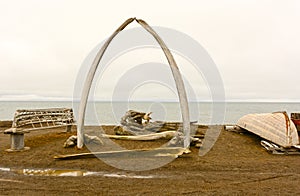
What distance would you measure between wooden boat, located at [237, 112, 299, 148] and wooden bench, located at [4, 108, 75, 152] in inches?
330

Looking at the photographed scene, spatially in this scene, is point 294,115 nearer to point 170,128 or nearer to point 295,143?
point 295,143

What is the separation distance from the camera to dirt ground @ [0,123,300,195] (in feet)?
19.4

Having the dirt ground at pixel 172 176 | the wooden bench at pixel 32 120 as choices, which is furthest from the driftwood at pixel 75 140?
the wooden bench at pixel 32 120

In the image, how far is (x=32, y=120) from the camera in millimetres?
11875

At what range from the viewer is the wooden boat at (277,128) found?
1042 cm

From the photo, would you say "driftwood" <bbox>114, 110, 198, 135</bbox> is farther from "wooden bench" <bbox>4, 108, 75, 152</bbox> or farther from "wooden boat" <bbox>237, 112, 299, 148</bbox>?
"wooden boat" <bbox>237, 112, 299, 148</bbox>

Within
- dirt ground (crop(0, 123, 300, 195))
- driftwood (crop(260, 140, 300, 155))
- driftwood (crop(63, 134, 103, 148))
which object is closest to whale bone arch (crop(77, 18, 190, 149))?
driftwood (crop(63, 134, 103, 148))

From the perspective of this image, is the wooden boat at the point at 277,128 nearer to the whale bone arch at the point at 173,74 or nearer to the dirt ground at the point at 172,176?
the dirt ground at the point at 172,176

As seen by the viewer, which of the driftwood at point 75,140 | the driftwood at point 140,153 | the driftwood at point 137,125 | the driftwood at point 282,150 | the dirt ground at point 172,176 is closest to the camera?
the dirt ground at point 172,176

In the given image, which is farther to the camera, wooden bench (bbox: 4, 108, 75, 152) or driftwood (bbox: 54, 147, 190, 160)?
wooden bench (bbox: 4, 108, 75, 152)

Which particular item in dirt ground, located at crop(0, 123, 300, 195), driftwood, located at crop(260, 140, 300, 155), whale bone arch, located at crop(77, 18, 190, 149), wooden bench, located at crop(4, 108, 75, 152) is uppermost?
whale bone arch, located at crop(77, 18, 190, 149)

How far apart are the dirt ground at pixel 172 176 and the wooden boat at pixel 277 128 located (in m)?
0.86

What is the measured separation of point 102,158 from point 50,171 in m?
1.66

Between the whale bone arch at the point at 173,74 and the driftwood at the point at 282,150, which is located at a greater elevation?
the whale bone arch at the point at 173,74
